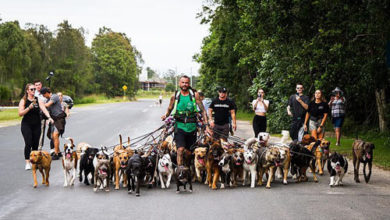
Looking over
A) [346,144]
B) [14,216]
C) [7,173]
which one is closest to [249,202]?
[14,216]

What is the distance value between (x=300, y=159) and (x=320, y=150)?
3.03 ft

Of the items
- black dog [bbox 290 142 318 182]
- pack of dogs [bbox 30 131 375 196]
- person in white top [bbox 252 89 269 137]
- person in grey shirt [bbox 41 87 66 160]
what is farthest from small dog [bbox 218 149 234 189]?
person in grey shirt [bbox 41 87 66 160]

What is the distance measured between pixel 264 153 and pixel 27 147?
6.20 metres

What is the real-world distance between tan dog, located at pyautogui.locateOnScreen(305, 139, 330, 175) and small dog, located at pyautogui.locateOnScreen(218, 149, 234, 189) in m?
2.27

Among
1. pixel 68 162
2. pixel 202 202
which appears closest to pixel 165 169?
pixel 202 202

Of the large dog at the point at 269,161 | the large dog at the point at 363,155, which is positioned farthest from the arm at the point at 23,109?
the large dog at the point at 363,155

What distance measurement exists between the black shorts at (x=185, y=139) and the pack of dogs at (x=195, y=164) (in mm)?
164

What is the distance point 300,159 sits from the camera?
9.82 metres

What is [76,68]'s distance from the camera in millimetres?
83562

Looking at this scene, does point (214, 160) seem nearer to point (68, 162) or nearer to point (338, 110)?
point (68, 162)

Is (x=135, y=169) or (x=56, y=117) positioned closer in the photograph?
(x=135, y=169)

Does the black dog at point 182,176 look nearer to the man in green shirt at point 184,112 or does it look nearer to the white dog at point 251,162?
the man in green shirt at point 184,112

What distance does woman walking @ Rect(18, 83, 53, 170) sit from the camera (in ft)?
37.9

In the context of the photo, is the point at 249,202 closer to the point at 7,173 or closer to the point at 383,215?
the point at 383,215
